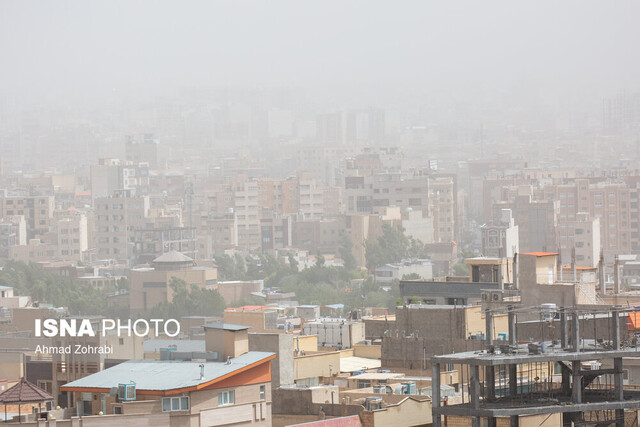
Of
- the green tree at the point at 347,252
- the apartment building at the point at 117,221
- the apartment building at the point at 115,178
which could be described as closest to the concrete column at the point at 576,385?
the green tree at the point at 347,252

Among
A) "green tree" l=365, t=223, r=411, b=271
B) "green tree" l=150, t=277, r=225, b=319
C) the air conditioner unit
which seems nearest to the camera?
the air conditioner unit

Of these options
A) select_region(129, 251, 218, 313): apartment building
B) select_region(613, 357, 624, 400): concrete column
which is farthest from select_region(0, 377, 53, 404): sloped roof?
select_region(129, 251, 218, 313): apartment building

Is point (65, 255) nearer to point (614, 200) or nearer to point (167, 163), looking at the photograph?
point (614, 200)

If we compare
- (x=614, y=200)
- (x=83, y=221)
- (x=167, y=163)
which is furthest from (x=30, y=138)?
(x=614, y=200)

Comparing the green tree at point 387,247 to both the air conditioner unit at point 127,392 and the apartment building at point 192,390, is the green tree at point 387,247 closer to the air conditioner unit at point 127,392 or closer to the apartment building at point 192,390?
the apartment building at point 192,390

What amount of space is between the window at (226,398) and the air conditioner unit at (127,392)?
2.57ft

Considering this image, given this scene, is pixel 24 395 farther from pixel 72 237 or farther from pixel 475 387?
pixel 72 237

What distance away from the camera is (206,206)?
12988 cm

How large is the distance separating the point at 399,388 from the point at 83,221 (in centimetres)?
8963

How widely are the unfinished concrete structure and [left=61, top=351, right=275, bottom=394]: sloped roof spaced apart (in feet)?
8.76

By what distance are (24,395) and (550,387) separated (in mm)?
4653

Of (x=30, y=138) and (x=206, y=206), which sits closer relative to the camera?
(x=206, y=206)

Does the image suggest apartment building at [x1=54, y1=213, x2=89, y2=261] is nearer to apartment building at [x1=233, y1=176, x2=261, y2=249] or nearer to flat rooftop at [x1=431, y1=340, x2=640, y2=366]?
apartment building at [x1=233, y1=176, x2=261, y2=249]

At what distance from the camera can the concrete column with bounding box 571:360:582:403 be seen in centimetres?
1262
